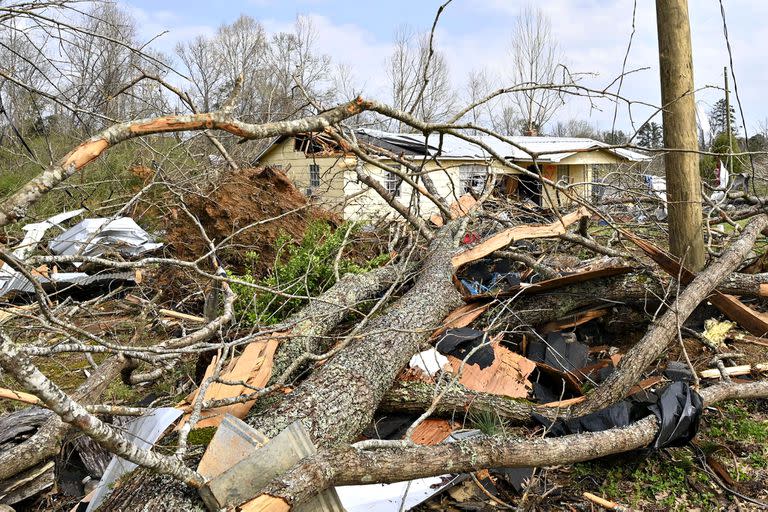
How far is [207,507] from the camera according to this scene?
2.17 m

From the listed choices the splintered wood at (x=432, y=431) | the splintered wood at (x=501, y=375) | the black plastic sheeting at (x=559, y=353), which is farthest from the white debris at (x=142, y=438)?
the black plastic sheeting at (x=559, y=353)

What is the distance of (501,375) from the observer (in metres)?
3.96

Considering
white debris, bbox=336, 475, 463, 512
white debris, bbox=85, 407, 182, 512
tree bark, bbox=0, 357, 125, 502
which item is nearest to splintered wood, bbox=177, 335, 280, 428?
white debris, bbox=85, 407, 182, 512

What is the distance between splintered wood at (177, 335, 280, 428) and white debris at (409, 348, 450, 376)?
999 millimetres

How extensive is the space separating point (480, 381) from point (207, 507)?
2.19m

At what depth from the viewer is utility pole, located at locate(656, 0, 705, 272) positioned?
4.20 metres

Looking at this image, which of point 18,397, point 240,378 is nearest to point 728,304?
point 240,378

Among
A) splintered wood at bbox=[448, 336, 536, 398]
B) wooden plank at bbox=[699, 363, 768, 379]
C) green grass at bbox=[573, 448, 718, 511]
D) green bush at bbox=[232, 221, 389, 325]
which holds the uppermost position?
green bush at bbox=[232, 221, 389, 325]

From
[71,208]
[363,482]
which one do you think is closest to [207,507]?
[363,482]

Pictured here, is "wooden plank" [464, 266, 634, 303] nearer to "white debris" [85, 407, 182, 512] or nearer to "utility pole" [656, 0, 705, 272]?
"utility pole" [656, 0, 705, 272]

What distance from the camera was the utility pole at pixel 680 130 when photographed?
4.20m

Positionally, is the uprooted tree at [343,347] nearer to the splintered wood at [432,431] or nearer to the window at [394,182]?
the splintered wood at [432,431]

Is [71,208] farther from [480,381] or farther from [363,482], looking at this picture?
[363,482]

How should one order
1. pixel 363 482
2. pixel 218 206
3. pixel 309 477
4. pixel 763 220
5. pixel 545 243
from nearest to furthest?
pixel 309 477
pixel 363 482
pixel 763 220
pixel 545 243
pixel 218 206
